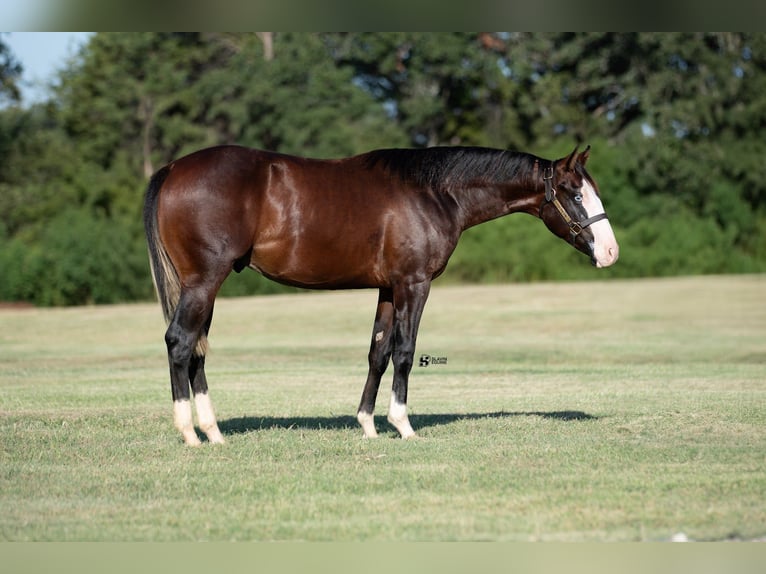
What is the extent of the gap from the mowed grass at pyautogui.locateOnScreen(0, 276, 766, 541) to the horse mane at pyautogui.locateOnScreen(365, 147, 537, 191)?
2.23 meters

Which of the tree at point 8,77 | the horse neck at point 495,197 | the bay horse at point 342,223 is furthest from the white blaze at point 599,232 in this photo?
the tree at point 8,77

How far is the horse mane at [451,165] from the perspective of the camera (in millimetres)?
9672

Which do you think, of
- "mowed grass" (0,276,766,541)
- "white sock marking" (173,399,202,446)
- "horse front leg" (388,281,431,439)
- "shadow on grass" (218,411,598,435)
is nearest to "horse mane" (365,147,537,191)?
"horse front leg" (388,281,431,439)

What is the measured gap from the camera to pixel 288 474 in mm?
8180

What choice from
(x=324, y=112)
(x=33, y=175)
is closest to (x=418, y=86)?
(x=324, y=112)

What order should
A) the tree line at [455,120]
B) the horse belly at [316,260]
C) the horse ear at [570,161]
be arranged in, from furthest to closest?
the tree line at [455,120], the horse ear at [570,161], the horse belly at [316,260]

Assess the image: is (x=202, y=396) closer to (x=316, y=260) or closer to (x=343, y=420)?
(x=316, y=260)

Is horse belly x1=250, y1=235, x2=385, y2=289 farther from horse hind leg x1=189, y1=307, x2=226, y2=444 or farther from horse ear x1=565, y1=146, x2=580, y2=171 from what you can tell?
horse ear x1=565, y1=146, x2=580, y2=171

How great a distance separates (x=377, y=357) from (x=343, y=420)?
169 cm

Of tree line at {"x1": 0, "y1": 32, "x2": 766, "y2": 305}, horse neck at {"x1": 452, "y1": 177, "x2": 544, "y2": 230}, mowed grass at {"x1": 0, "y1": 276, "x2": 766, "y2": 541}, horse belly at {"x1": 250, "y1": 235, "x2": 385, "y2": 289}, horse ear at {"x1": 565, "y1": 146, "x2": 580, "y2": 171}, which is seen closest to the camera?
mowed grass at {"x1": 0, "y1": 276, "x2": 766, "y2": 541}

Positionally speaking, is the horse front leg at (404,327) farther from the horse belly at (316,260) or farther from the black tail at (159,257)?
the black tail at (159,257)

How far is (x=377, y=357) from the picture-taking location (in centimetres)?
981

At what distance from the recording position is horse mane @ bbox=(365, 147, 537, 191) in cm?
967
